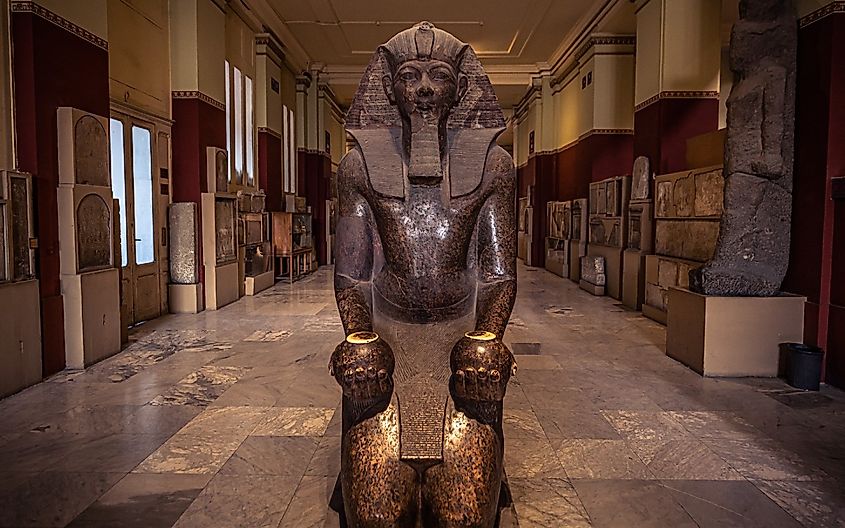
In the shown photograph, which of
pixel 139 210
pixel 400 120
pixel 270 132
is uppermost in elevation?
pixel 270 132

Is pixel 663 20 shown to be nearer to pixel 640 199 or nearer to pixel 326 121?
pixel 640 199

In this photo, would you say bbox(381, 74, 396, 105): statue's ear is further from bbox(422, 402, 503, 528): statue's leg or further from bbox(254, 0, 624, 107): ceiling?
bbox(254, 0, 624, 107): ceiling

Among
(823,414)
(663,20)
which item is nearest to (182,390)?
(823,414)

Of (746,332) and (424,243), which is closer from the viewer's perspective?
(424,243)

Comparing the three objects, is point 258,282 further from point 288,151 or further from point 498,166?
point 498,166

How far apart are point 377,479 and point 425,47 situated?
1.62 m

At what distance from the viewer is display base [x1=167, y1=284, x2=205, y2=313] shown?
26.5 ft

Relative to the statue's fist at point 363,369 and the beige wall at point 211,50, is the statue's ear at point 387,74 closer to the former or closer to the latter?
the statue's fist at point 363,369

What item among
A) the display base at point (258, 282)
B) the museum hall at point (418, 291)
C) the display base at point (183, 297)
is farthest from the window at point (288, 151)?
the display base at point (183, 297)

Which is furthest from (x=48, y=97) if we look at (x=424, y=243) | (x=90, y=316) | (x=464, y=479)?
(x=464, y=479)

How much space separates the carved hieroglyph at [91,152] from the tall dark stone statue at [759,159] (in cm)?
528

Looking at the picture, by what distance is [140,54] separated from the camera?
7293 mm

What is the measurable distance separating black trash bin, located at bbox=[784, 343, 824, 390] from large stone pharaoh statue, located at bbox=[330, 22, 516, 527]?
3.38m

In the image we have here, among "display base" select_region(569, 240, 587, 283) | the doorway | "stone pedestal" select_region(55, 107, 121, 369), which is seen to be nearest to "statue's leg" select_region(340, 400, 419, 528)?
"stone pedestal" select_region(55, 107, 121, 369)
